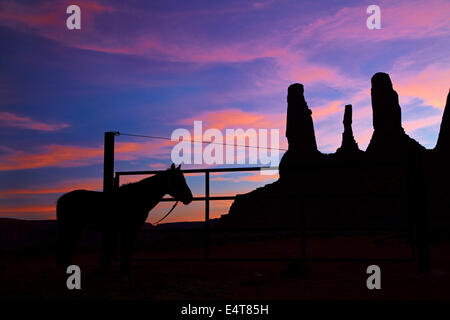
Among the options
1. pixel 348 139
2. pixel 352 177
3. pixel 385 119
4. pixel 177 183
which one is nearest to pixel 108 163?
pixel 177 183

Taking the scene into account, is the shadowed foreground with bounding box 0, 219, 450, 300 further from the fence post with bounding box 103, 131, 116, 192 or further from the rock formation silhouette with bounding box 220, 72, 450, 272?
the rock formation silhouette with bounding box 220, 72, 450, 272

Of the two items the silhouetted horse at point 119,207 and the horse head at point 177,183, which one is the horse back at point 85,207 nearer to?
the silhouetted horse at point 119,207

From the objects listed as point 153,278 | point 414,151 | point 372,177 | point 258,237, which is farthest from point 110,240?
point 372,177

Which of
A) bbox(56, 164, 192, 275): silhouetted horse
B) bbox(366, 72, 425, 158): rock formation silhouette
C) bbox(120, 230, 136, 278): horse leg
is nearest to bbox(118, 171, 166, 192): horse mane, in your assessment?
bbox(56, 164, 192, 275): silhouetted horse

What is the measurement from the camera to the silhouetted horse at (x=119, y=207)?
667 cm

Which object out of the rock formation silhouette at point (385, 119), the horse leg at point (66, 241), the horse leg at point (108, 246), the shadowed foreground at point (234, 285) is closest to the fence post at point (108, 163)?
the horse leg at point (108, 246)

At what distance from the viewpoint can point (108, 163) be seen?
850 cm

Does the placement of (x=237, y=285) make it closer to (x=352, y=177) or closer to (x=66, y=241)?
(x=66, y=241)

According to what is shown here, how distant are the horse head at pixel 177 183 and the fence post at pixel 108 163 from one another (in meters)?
2.16

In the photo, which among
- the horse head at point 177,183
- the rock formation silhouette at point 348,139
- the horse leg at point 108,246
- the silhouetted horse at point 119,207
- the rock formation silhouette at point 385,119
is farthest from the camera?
the rock formation silhouette at point 348,139

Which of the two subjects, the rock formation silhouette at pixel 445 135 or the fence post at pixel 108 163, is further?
the rock formation silhouette at pixel 445 135

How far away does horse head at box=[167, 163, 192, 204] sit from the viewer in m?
6.85
